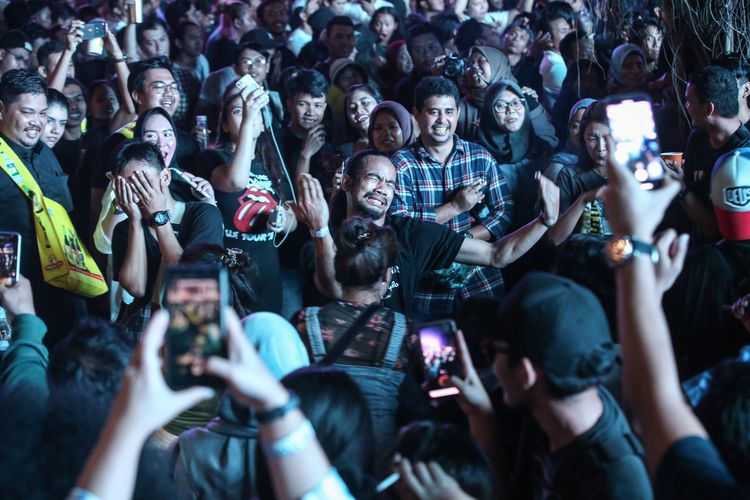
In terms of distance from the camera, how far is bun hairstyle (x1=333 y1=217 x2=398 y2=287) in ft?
10.5

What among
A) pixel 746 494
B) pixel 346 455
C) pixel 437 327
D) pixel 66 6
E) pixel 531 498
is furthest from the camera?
pixel 66 6

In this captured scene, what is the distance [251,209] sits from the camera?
4.57 meters

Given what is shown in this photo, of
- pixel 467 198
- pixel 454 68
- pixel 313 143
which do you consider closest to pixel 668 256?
pixel 467 198

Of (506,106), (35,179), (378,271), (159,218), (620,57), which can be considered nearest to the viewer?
(378,271)

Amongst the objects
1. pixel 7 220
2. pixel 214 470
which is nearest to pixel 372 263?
pixel 214 470

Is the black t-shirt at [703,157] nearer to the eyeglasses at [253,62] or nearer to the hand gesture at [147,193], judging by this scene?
the hand gesture at [147,193]

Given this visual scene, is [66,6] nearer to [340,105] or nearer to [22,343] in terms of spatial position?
[340,105]

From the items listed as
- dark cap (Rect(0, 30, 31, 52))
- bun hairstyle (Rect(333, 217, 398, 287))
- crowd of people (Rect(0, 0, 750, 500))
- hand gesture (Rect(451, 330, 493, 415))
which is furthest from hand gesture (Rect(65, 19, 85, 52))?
hand gesture (Rect(451, 330, 493, 415))

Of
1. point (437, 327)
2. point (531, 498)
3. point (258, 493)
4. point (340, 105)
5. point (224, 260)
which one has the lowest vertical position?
point (531, 498)

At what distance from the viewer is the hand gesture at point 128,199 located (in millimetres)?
3844

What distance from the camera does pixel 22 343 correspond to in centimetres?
254

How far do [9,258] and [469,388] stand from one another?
1.46 meters

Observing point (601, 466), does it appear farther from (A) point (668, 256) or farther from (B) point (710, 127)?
(B) point (710, 127)

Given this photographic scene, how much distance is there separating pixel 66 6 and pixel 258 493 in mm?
8779
